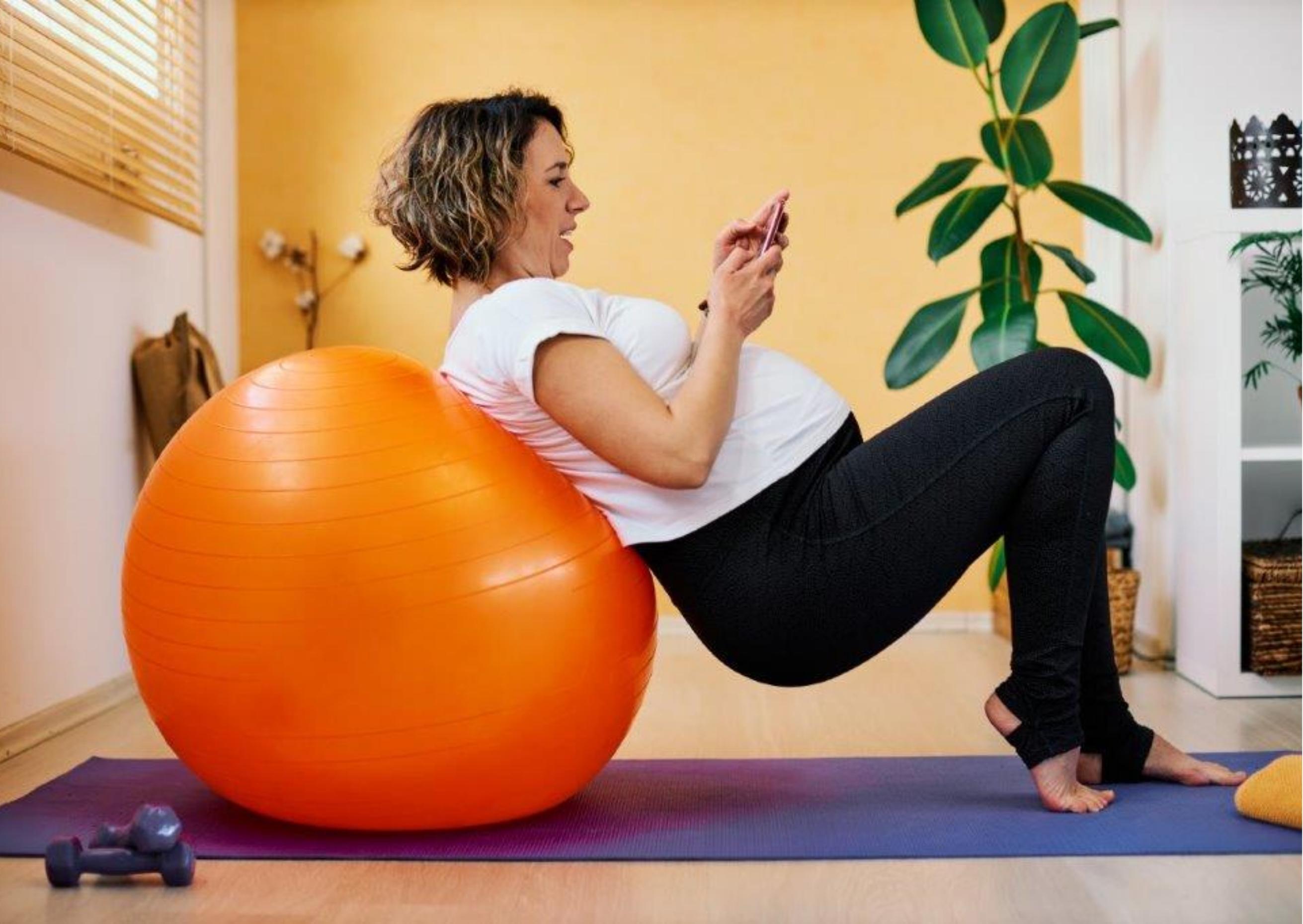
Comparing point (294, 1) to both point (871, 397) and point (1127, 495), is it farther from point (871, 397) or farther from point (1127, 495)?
point (1127, 495)

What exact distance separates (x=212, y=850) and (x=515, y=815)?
0.38 meters

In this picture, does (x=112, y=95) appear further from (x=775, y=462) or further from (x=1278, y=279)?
(x=1278, y=279)

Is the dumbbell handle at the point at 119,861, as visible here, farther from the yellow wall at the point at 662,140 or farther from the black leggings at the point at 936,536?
the yellow wall at the point at 662,140

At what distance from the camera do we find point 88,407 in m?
2.81

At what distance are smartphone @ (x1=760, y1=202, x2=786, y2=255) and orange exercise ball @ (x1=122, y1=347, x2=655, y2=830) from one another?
41 cm

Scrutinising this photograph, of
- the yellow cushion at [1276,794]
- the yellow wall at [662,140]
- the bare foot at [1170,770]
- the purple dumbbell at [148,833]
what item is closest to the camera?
the purple dumbbell at [148,833]

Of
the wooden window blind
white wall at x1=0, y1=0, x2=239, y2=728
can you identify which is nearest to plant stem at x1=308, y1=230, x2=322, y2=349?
the wooden window blind

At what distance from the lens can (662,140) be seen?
151 inches

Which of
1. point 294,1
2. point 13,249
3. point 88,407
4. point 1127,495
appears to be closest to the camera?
point 13,249

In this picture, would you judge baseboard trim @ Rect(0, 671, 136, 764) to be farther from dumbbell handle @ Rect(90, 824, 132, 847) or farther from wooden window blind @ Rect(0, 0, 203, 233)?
wooden window blind @ Rect(0, 0, 203, 233)

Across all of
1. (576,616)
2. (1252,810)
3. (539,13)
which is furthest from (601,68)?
(1252,810)

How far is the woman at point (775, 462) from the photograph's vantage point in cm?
170

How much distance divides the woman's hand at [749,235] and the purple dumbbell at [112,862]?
977 mm

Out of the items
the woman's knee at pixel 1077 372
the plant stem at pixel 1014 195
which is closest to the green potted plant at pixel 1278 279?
the plant stem at pixel 1014 195
